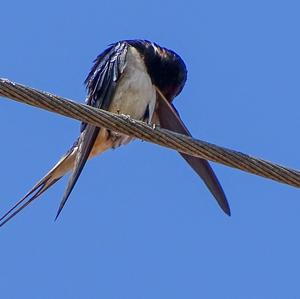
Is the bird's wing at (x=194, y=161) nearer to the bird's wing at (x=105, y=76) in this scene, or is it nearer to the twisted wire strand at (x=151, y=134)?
the bird's wing at (x=105, y=76)

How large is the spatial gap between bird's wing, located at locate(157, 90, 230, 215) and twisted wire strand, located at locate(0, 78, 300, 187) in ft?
4.38

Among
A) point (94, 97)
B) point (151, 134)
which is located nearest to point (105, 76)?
point (94, 97)

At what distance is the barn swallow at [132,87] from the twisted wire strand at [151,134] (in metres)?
2.09

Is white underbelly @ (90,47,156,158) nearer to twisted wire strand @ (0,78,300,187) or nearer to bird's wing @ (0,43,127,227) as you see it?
bird's wing @ (0,43,127,227)

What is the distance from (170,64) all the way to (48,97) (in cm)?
303

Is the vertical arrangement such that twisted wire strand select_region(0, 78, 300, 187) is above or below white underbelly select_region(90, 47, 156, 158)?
below

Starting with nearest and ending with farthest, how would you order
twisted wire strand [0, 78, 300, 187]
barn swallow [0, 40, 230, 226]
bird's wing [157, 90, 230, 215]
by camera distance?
1. twisted wire strand [0, 78, 300, 187]
2. bird's wing [157, 90, 230, 215]
3. barn swallow [0, 40, 230, 226]

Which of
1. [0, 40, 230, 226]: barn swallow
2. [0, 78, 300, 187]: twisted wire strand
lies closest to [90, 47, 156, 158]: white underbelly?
[0, 40, 230, 226]: barn swallow

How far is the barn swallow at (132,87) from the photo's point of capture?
271 inches

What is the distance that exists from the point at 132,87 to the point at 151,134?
8.25 feet

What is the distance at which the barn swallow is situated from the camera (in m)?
6.89

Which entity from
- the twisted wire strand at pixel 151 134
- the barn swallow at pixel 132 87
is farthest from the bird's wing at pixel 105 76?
the twisted wire strand at pixel 151 134

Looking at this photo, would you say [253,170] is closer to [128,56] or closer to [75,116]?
[75,116]

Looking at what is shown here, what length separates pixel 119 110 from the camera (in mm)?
7012
